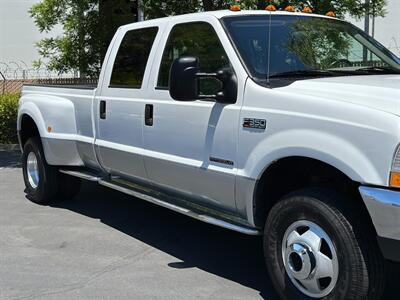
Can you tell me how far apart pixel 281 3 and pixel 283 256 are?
5.95 m

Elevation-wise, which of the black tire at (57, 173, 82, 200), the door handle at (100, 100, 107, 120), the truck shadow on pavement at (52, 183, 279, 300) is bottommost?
the truck shadow on pavement at (52, 183, 279, 300)

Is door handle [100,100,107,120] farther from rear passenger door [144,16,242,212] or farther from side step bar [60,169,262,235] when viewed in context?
rear passenger door [144,16,242,212]

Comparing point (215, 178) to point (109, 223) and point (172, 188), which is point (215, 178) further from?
point (109, 223)

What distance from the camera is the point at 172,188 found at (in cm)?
515

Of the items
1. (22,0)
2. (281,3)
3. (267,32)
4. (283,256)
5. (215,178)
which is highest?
(22,0)

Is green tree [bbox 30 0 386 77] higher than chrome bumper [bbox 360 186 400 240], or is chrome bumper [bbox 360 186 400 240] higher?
green tree [bbox 30 0 386 77]

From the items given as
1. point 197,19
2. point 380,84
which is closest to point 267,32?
point 197,19

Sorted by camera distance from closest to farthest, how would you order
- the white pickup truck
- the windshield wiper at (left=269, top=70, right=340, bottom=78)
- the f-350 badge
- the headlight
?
the headlight < the white pickup truck < the f-350 badge < the windshield wiper at (left=269, top=70, right=340, bottom=78)

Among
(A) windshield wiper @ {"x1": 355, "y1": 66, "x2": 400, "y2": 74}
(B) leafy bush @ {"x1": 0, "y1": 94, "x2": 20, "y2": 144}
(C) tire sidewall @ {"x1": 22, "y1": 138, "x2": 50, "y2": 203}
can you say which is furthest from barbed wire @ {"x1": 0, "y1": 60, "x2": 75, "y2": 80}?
(A) windshield wiper @ {"x1": 355, "y1": 66, "x2": 400, "y2": 74}

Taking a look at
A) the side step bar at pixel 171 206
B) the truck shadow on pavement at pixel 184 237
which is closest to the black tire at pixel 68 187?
the truck shadow on pavement at pixel 184 237

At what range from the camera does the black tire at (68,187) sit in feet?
23.8

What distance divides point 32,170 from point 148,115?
2778 mm

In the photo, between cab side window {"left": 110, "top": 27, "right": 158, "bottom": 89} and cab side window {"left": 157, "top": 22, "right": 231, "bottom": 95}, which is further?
cab side window {"left": 110, "top": 27, "right": 158, "bottom": 89}

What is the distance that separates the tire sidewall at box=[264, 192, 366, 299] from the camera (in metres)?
3.61
